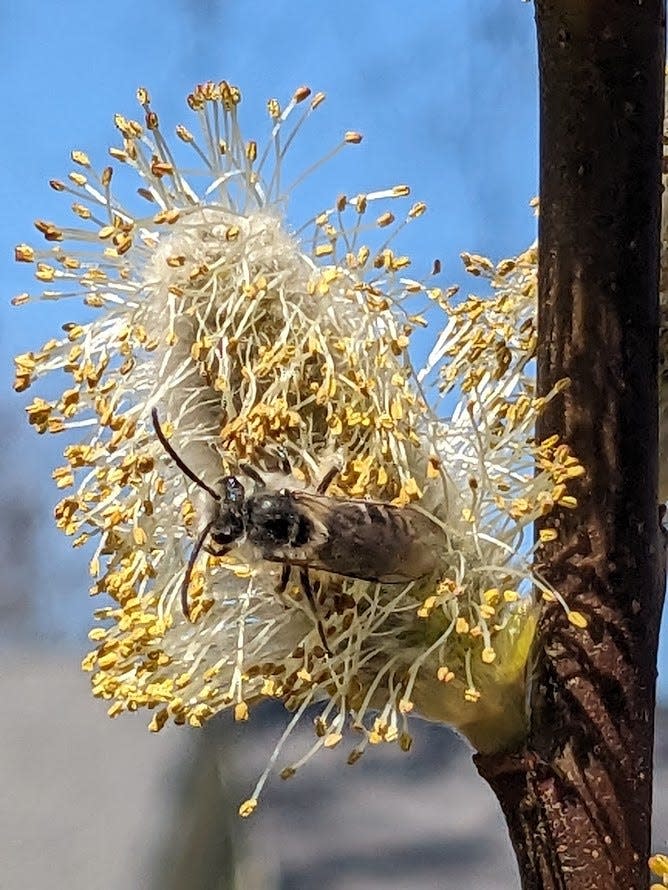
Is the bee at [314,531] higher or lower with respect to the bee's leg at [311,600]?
higher


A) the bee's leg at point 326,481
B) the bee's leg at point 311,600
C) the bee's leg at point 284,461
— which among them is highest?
the bee's leg at point 284,461

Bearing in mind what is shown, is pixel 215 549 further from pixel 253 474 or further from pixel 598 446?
pixel 598 446

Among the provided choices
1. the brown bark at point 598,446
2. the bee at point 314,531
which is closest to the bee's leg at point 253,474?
the bee at point 314,531

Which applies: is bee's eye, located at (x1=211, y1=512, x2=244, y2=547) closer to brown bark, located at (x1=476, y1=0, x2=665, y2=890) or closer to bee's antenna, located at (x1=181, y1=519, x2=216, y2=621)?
bee's antenna, located at (x1=181, y1=519, x2=216, y2=621)

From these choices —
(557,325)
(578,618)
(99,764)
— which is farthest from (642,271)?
(99,764)

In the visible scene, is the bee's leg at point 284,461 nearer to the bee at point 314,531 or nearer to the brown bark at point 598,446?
the bee at point 314,531

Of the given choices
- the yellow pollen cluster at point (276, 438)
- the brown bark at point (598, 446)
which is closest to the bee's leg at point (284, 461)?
the yellow pollen cluster at point (276, 438)
